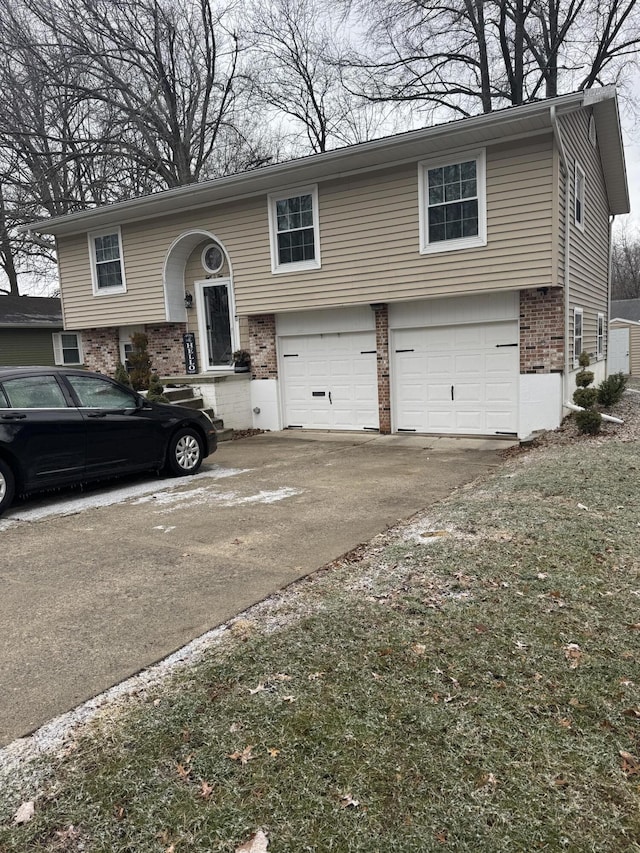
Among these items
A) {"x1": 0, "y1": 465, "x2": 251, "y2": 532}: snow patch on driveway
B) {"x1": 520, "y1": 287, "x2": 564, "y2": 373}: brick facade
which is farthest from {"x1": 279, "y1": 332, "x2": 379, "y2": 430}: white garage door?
{"x1": 0, "y1": 465, "x2": 251, "y2": 532}: snow patch on driveway

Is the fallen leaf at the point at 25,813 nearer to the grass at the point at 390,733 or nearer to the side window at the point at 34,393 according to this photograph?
the grass at the point at 390,733

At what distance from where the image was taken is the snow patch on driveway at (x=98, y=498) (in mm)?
6547

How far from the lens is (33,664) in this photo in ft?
10.7

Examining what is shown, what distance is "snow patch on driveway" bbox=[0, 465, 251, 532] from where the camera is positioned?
6547 millimetres

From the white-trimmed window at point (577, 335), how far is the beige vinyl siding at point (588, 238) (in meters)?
0.20

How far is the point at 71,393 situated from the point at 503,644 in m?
5.75

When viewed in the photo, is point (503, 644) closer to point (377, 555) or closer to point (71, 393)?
point (377, 555)

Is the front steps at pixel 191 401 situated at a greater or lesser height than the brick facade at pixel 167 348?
lesser

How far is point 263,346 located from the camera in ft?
42.7

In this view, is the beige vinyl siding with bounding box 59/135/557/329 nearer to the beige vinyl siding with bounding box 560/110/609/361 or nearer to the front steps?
the beige vinyl siding with bounding box 560/110/609/361

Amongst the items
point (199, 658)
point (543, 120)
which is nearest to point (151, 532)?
point (199, 658)

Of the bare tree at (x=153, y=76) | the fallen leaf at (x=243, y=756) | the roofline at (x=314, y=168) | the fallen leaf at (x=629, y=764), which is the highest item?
the bare tree at (x=153, y=76)

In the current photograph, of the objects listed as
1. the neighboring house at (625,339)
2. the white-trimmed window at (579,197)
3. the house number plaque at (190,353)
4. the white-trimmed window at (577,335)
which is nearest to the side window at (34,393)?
the house number plaque at (190,353)

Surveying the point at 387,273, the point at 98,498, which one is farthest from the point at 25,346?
the point at 98,498
